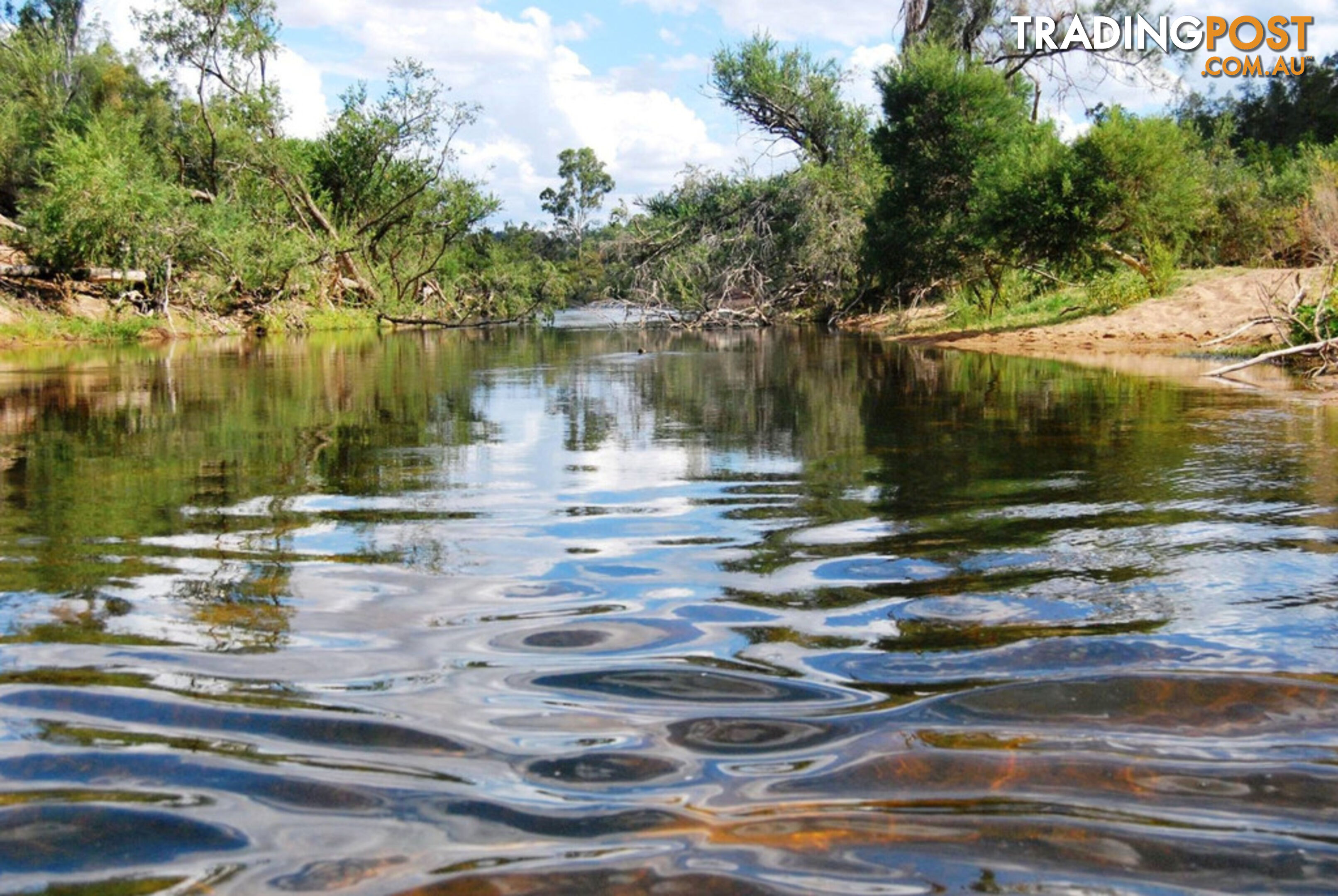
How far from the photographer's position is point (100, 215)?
89.6 ft

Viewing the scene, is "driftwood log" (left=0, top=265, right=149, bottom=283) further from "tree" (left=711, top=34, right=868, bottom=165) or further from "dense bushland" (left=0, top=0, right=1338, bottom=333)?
"tree" (left=711, top=34, right=868, bottom=165)

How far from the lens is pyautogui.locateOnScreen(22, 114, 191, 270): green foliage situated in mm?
27297

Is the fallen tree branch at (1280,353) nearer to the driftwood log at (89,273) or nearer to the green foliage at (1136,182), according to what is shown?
the green foliage at (1136,182)

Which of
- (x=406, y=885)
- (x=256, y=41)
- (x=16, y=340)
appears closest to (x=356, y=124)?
(x=256, y=41)

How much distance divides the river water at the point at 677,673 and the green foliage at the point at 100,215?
2250 cm

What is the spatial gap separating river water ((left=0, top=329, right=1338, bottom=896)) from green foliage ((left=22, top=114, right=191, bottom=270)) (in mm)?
22501

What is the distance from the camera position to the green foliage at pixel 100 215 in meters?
27.3

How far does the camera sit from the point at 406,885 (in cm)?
221

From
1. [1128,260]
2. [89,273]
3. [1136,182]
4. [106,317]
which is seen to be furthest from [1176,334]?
[89,273]

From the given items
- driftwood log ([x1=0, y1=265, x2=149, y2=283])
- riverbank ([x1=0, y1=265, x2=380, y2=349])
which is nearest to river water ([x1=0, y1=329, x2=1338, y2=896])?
riverbank ([x1=0, y1=265, x2=380, y2=349])

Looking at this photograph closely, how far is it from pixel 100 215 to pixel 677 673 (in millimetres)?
28159

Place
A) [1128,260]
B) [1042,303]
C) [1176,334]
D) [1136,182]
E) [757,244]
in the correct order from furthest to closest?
1. [757,244]
2. [1042,303]
3. [1128,260]
4. [1136,182]
5. [1176,334]

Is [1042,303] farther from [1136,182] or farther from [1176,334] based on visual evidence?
[1176,334]

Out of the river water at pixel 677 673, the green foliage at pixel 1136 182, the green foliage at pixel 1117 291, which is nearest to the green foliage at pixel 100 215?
the green foliage at pixel 1136 182
